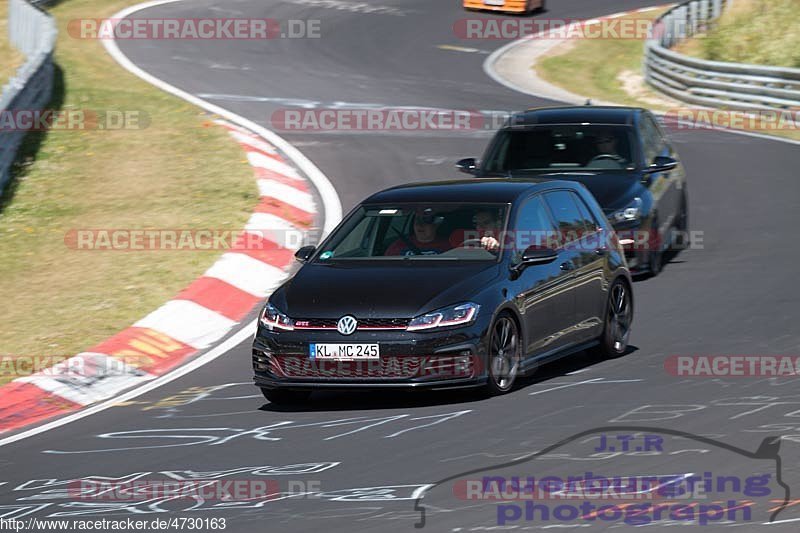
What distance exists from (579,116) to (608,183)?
1242 mm

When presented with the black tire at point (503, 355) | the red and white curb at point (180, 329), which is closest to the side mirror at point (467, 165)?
the red and white curb at point (180, 329)

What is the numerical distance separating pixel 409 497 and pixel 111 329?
6143mm

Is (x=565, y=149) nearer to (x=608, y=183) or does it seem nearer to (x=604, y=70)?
(x=608, y=183)

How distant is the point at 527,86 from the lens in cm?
3139

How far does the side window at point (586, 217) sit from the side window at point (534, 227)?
1.65 feet

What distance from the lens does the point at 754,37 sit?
36.7 m

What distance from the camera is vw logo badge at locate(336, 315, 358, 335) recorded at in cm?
988

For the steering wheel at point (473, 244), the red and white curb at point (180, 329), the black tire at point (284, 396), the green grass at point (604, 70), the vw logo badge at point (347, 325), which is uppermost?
the steering wheel at point (473, 244)

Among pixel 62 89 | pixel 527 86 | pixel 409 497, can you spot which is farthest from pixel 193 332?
pixel 527 86

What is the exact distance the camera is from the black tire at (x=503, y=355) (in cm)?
1003

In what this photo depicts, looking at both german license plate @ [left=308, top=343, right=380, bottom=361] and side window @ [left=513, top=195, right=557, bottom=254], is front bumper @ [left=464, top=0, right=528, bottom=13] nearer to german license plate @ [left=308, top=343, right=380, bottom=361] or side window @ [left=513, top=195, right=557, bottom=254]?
side window @ [left=513, top=195, right=557, bottom=254]

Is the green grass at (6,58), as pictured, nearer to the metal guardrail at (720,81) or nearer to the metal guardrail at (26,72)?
the metal guardrail at (26,72)

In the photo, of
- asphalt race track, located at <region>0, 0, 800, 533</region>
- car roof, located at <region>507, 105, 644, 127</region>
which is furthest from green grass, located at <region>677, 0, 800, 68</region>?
car roof, located at <region>507, 105, 644, 127</region>

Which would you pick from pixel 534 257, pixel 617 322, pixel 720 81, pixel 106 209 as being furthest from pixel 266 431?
pixel 720 81
